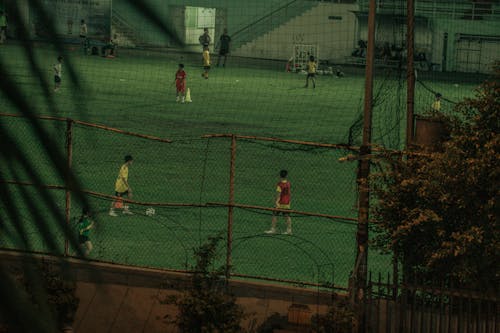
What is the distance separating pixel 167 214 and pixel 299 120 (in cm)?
1236

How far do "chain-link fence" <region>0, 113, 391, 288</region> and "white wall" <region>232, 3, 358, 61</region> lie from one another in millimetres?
22262

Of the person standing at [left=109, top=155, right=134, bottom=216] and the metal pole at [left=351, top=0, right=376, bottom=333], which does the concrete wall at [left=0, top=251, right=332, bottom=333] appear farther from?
the person standing at [left=109, top=155, right=134, bottom=216]

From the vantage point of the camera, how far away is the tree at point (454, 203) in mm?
8383

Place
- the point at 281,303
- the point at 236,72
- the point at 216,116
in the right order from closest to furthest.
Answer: the point at 281,303, the point at 216,116, the point at 236,72

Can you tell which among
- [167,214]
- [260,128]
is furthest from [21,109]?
[260,128]

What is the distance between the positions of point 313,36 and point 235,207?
34.6 metres

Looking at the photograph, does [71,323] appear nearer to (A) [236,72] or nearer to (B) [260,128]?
(B) [260,128]

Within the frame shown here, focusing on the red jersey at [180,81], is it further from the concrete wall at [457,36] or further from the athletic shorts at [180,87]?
the concrete wall at [457,36]

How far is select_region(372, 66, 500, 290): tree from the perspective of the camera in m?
8.38

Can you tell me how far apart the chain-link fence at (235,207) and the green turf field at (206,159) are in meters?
0.03

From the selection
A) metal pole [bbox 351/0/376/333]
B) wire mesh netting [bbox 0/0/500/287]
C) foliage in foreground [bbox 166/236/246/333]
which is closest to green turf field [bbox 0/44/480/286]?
wire mesh netting [bbox 0/0/500/287]

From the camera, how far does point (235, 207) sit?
11094mm

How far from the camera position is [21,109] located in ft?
1.68

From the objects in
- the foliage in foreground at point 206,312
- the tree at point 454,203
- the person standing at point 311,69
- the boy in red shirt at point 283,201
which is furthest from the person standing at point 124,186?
the person standing at point 311,69
